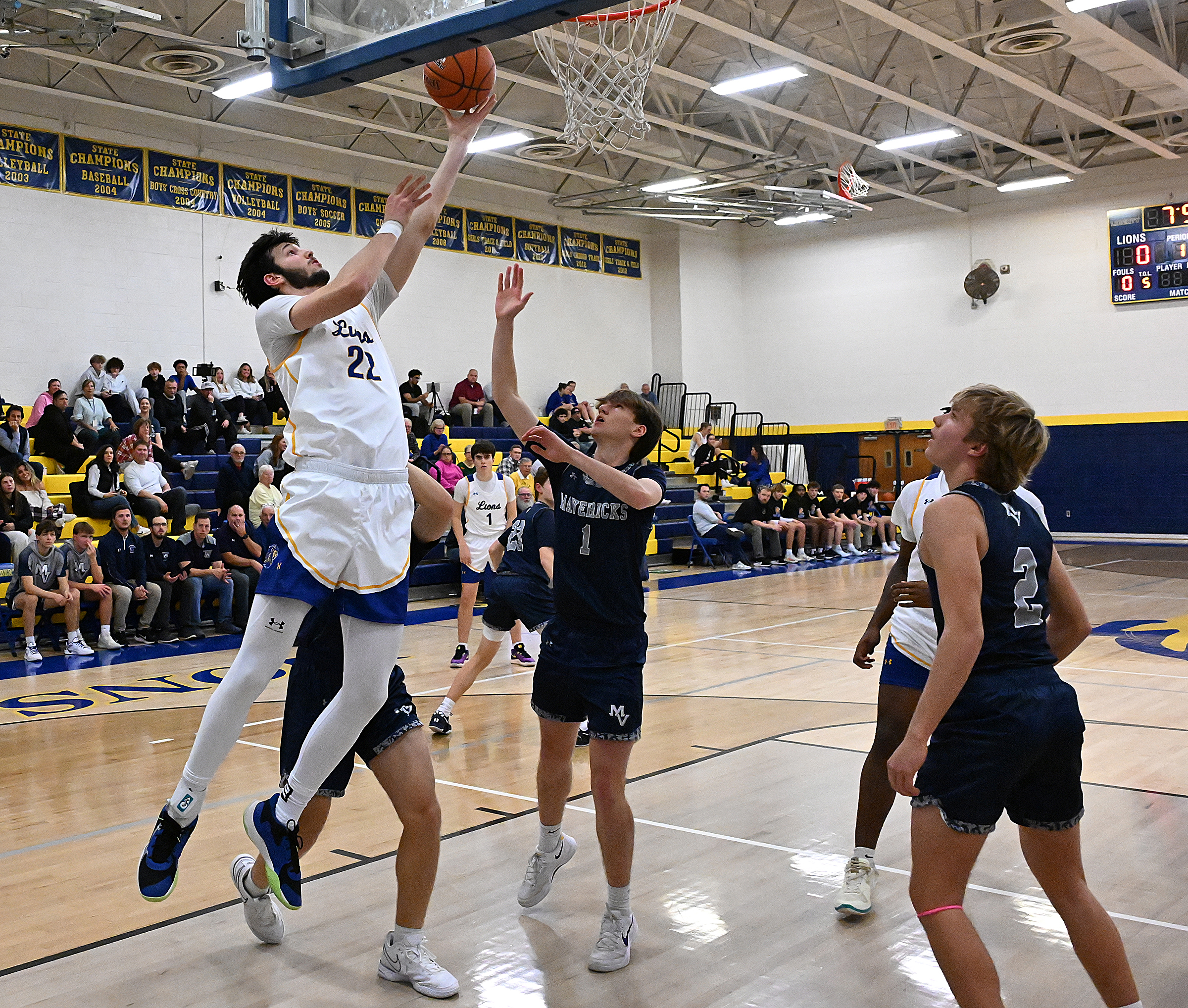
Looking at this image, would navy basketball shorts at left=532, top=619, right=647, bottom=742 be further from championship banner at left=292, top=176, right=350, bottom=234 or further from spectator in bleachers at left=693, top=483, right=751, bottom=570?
championship banner at left=292, top=176, right=350, bottom=234

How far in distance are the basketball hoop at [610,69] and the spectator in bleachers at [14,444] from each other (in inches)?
252

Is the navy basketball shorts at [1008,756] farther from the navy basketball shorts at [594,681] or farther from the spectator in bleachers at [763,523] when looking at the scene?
the spectator in bleachers at [763,523]

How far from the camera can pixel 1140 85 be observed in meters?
15.7

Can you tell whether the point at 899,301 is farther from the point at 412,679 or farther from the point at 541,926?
the point at 541,926

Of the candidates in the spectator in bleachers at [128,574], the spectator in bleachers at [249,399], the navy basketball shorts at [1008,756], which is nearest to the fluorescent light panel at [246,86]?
the spectator in bleachers at [249,399]

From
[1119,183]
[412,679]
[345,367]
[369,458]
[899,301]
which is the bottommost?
[412,679]

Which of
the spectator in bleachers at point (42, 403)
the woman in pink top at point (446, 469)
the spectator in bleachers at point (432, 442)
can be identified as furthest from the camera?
the spectator in bleachers at point (432, 442)

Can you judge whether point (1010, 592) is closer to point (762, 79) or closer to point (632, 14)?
point (632, 14)

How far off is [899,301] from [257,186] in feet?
40.3

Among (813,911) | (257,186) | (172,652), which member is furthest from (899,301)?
(813,911)

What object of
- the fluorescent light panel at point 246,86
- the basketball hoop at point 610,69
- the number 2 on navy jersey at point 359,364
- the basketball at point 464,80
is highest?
the fluorescent light panel at point 246,86

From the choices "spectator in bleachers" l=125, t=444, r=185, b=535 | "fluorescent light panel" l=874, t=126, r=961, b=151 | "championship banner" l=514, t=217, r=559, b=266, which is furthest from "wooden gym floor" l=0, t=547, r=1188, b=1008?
"championship banner" l=514, t=217, r=559, b=266

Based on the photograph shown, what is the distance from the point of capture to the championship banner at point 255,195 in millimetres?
16531

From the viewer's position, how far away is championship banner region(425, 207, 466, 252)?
752 inches
